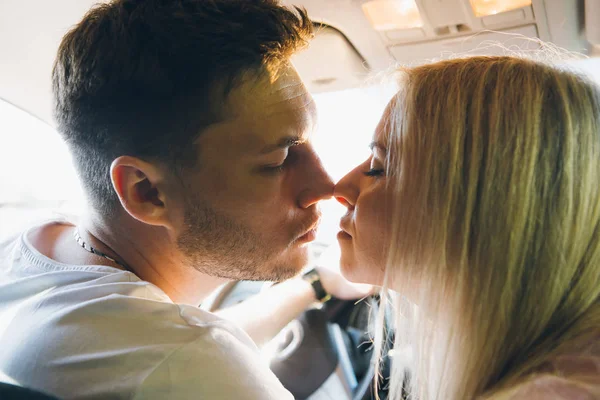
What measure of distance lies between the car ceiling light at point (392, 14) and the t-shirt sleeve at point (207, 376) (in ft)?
3.10

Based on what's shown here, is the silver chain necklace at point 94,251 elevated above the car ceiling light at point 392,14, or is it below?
above

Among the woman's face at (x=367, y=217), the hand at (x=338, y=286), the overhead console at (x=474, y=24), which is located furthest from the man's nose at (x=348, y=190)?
the hand at (x=338, y=286)

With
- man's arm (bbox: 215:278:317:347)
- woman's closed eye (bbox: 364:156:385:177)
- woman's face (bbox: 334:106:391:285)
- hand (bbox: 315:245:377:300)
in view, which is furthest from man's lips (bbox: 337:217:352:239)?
hand (bbox: 315:245:377:300)

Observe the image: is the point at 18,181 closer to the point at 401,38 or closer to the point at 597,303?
the point at 401,38

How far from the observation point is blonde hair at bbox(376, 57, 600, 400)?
37.5 inches

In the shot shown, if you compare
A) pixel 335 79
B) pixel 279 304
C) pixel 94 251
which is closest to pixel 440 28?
pixel 335 79

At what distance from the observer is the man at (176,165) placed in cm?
108

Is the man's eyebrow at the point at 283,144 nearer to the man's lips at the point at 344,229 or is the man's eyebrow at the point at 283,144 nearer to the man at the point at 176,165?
the man at the point at 176,165

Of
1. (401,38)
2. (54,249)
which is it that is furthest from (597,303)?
(54,249)

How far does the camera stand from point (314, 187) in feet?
4.13

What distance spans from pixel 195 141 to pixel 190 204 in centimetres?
13

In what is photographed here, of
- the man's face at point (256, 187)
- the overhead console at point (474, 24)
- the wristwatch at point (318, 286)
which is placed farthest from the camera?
the wristwatch at point (318, 286)

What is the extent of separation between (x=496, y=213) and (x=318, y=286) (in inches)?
38.4

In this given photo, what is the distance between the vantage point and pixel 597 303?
0.95 m
